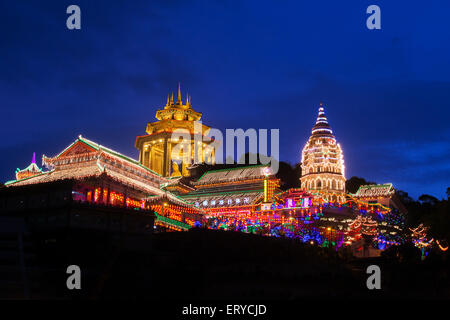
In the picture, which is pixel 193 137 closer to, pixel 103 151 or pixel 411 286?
pixel 103 151

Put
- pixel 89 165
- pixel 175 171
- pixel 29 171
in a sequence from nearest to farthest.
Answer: pixel 89 165 → pixel 29 171 → pixel 175 171

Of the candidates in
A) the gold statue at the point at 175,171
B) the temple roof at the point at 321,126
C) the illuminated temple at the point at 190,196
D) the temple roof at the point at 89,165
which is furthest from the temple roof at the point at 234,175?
the temple roof at the point at 89,165

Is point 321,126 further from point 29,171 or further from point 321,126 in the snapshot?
point 29,171

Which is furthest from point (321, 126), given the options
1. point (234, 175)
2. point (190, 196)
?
point (190, 196)

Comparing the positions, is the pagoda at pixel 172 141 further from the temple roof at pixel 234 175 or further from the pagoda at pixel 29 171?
the pagoda at pixel 29 171

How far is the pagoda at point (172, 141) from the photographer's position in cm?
11138

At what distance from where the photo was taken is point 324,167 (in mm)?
90312

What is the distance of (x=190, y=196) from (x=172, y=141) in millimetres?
23895

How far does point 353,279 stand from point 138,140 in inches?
3319

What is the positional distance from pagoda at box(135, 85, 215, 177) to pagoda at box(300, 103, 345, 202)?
2874 centimetres

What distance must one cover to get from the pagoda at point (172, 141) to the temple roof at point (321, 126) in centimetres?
2846

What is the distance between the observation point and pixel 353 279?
3891 cm
